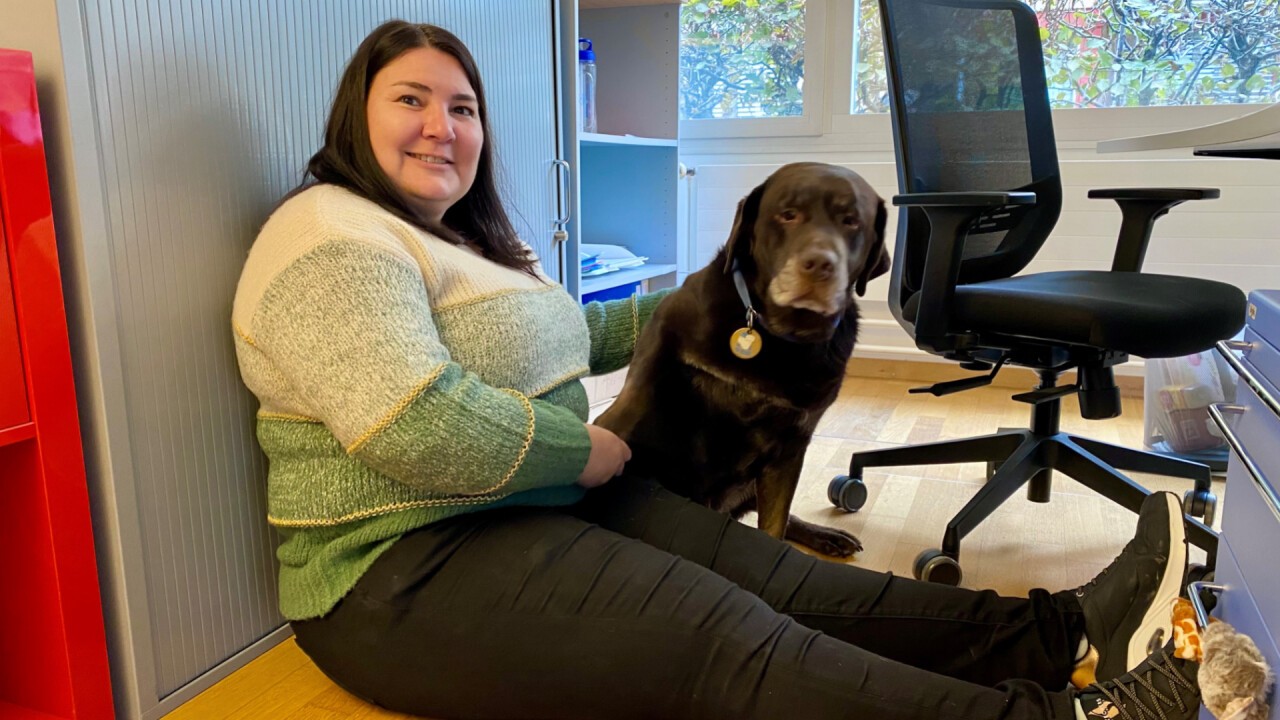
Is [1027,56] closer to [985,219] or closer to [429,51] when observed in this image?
[985,219]

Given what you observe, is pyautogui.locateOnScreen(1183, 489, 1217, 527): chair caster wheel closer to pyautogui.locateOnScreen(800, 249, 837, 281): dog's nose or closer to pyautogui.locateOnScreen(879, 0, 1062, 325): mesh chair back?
pyautogui.locateOnScreen(879, 0, 1062, 325): mesh chair back

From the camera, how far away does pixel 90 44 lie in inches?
37.5

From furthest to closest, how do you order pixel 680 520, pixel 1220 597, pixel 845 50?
pixel 845 50, pixel 680 520, pixel 1220 597

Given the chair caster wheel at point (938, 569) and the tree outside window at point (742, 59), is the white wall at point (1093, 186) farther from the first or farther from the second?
the chair caster wheel at point (938, 569)

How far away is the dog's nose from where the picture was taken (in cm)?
132

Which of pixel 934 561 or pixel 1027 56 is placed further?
pixel 1027 56

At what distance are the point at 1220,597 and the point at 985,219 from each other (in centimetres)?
110

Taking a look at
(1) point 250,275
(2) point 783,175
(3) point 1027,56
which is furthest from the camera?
(3) point 1027,56

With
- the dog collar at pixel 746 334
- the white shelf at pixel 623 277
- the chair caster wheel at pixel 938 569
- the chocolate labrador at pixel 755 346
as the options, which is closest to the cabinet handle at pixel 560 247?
the white shelf at pixel 623 277

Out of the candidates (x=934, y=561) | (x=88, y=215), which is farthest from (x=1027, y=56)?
(x=88, y=215)

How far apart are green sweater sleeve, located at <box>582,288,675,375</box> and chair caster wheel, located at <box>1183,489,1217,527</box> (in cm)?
114

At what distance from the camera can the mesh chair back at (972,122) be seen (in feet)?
5.79

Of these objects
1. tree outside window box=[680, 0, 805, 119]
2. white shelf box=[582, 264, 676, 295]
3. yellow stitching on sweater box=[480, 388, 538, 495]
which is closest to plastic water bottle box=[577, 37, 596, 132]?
white shelf box=[582, 264, 676, 295]

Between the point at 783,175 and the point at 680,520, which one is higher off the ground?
the point at 783,175
